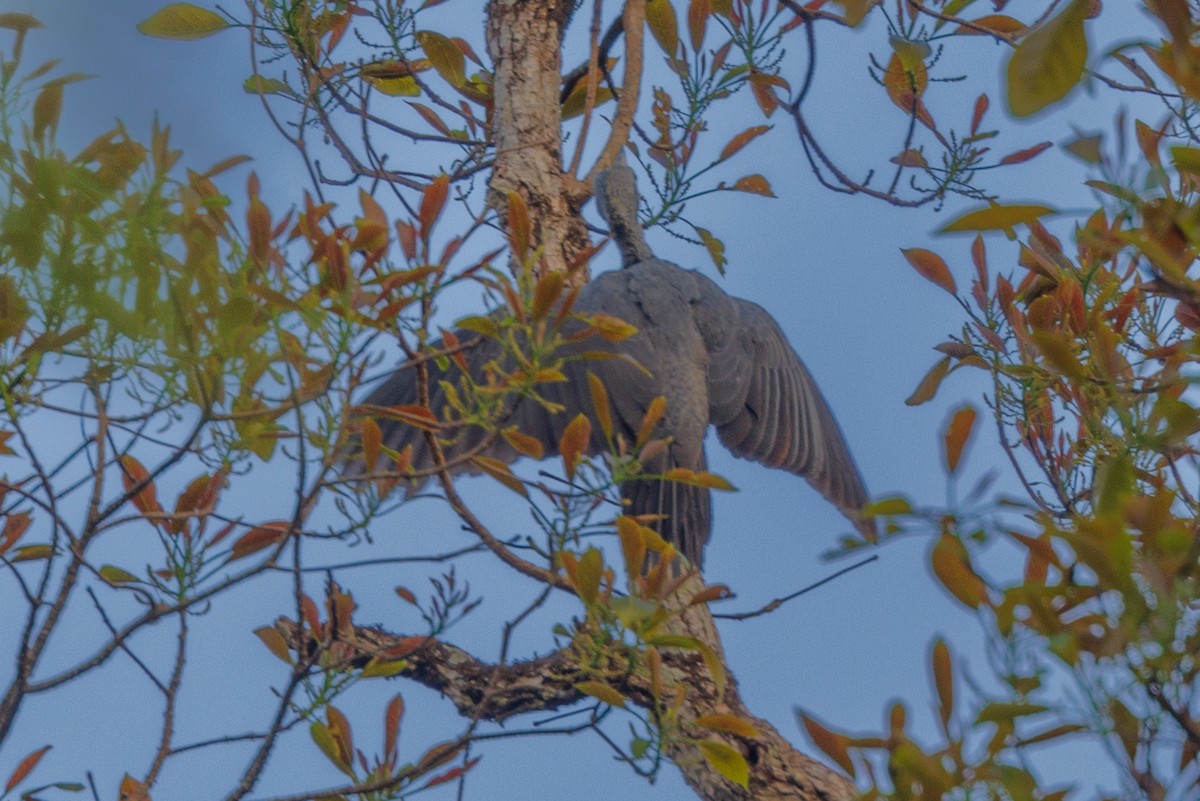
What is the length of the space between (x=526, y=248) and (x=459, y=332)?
6.20 ft

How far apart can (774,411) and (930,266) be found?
5.32 ft

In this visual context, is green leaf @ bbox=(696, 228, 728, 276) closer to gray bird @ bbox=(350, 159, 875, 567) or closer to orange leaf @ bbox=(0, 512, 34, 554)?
gray bird @ bbox=(350, 159, 875, 567)

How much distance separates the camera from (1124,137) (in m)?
1.11

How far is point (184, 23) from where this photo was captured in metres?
2.56

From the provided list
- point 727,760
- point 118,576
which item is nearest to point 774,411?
point 727,760

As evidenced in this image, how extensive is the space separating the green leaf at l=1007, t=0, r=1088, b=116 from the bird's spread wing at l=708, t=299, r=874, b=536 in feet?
8.37

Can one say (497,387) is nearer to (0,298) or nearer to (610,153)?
(0,298)

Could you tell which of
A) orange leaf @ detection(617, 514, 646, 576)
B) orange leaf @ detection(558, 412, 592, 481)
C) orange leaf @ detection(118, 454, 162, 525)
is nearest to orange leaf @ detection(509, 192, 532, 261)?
orange leaf @ detection(558, 412, 592, 481)

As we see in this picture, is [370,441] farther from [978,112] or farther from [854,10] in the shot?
[978,112]

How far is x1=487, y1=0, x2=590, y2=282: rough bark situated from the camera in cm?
290

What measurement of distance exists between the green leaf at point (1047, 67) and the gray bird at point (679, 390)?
1.93 meters

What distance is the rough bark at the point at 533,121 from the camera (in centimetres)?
290

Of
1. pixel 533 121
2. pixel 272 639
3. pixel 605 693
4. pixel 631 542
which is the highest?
pixel 533 121

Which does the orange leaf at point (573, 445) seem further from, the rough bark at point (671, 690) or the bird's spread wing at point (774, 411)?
the bird's spread wing at point (774, 411)
